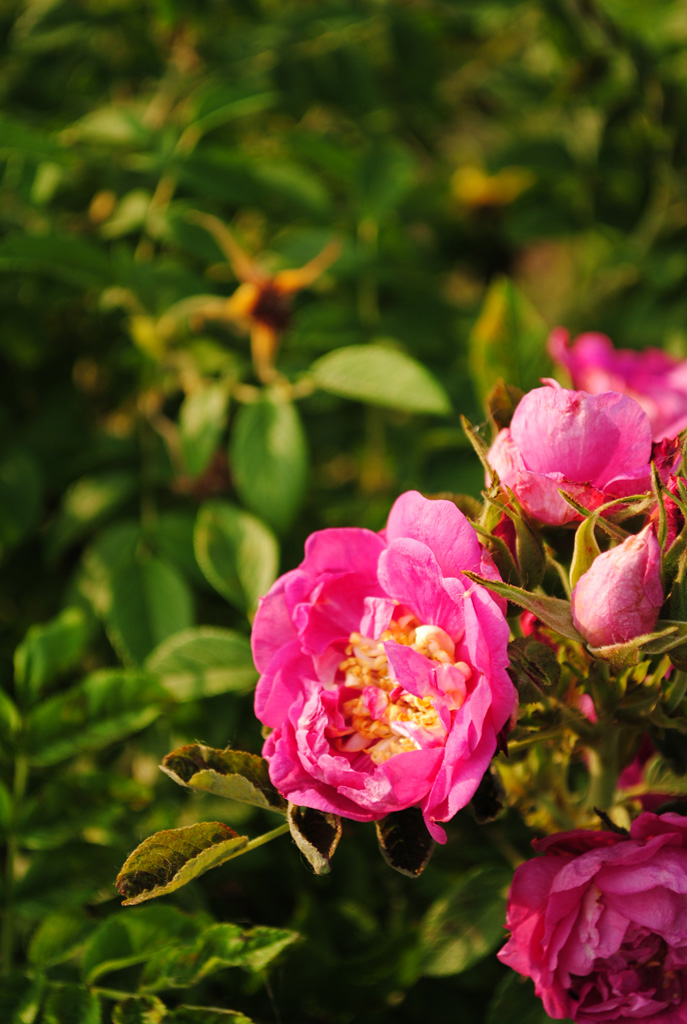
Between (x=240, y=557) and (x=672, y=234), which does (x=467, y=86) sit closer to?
(x=672, y=234)

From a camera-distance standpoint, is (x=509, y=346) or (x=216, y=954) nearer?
(x=216, y=954)

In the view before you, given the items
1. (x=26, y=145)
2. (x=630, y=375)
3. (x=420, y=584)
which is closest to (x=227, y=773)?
(x=420, y=584)

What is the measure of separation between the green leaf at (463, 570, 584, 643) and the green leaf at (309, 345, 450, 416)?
367 mm

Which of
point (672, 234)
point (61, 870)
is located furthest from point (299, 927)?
point (672, 234)

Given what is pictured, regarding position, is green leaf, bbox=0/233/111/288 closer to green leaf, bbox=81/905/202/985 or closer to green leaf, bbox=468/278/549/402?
green leaf, bbox=468/278/549/402

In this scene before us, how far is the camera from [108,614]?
0.88m

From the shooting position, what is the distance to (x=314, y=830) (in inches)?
20.1

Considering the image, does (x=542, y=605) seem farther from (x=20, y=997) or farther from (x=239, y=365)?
(x=239, y=365)

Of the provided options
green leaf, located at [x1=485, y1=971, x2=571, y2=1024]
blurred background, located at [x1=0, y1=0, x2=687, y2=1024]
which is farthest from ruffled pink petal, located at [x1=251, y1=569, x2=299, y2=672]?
green leaf, located at [x1=485, y1=971, x2=571, y2=1024]

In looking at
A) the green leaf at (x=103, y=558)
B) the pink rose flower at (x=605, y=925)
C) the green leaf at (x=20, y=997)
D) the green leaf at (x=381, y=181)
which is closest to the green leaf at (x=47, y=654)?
the green leaf at (x=103, y=558)

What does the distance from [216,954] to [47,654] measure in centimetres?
32

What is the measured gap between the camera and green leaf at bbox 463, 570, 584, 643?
0.45 m

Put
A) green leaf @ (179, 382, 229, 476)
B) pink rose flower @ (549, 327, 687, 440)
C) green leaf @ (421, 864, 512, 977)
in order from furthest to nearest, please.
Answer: green leaf @ (179, 382, 229, 476), pink rose flower @ (549, 327, 687, 440), green leaf @ (421, 864, 512, 977)

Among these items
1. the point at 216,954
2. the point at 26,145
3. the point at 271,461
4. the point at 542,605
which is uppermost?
the point at 26,145
